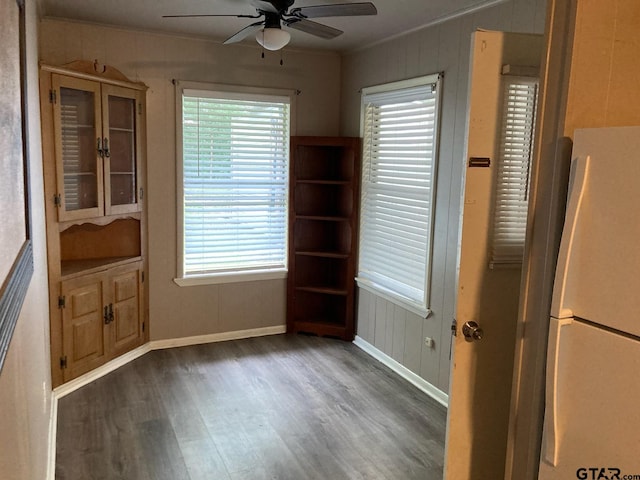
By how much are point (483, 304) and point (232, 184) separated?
10.2 ft

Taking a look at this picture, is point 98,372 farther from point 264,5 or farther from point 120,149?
point 264,5

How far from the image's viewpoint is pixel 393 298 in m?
4.34

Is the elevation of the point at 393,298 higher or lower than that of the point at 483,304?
lower

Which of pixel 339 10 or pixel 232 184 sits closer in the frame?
pixel 339 10

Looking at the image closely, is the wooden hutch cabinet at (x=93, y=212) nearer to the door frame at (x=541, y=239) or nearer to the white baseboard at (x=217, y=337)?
the white baseboard at (x=217, y=337)

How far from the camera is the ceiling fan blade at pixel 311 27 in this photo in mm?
3127

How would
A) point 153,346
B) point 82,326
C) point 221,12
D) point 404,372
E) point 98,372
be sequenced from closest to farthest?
point 221,12 < point 82,326 < point 98,372 < point 404,372 < point 153,346

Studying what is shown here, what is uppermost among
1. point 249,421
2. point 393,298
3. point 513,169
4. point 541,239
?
point 513,169

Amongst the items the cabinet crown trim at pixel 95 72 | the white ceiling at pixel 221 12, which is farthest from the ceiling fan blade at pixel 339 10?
the cabinet crown trim at pixel 95 72

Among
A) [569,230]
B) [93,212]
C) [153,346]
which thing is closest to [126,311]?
[153,346]

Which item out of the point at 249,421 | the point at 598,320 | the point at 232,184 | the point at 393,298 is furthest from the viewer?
the point at 232,184

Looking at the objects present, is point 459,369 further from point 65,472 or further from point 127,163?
point 127,163

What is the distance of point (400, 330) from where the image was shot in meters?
4.28

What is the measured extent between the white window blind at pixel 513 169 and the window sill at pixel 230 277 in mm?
3130
